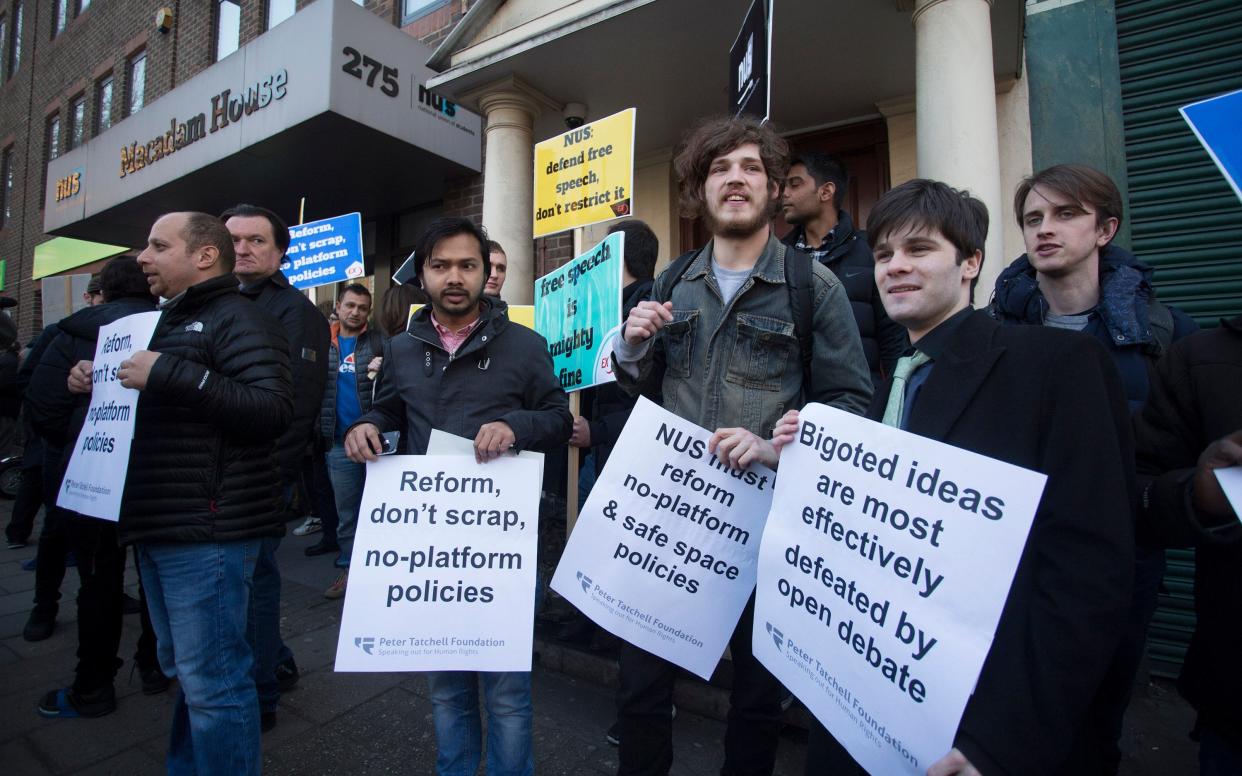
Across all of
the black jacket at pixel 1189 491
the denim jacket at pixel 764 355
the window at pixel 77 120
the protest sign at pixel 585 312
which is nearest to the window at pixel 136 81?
the window at pixel 77 120

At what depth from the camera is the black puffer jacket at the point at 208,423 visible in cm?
183

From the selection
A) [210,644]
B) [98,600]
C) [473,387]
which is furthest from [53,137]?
[473,387]

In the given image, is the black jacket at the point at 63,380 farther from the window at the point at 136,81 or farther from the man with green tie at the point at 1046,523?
the window at the point at 136,81

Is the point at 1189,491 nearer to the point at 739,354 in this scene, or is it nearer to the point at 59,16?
the point at 739,354

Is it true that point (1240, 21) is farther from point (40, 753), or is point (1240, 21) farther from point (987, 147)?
point (40, 753)

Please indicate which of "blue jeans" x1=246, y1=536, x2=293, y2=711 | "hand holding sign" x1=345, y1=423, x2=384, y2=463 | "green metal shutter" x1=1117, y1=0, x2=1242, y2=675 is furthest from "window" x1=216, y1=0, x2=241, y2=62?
"green metal shutter" x1=1117, y1=0, x2=1242, y2=675

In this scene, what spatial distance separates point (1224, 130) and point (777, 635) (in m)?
1.52

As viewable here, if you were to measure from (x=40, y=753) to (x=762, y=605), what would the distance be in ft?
9.93

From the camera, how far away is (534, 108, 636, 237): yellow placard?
3.45 metres

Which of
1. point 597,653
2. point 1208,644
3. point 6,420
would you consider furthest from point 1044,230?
point 6,420

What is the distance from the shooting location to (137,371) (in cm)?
176

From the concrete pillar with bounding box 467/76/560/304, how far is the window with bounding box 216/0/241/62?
8031mm

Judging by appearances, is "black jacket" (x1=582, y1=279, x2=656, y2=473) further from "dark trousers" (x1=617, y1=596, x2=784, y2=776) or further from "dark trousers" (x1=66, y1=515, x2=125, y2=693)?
"dark trousers" (x1=66, y1=515, x2=125, y2=693)

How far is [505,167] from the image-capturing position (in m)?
5.47
